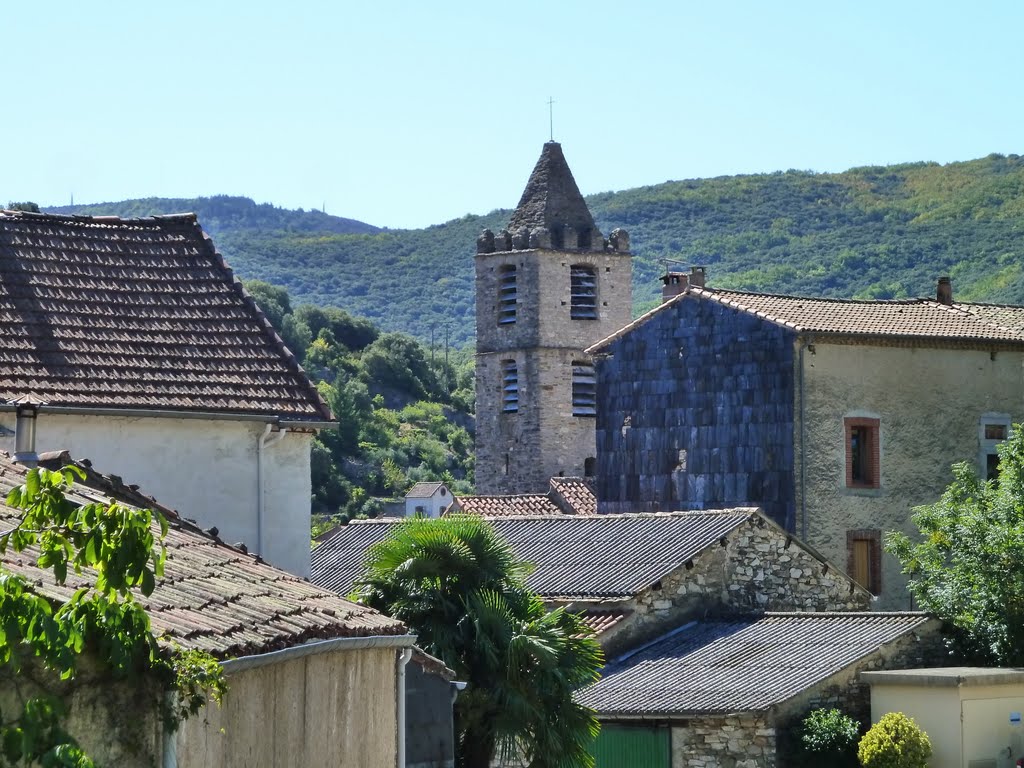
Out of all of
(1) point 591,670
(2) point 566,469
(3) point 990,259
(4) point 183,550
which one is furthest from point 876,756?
(3) point 990,259

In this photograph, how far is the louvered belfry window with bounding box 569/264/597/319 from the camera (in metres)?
69.9

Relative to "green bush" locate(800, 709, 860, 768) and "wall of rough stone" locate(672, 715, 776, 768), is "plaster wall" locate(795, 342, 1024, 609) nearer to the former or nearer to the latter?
"green bush" locate(800, 709, 860, 768)

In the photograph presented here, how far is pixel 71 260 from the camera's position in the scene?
21.5m

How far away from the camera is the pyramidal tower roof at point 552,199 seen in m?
70.3

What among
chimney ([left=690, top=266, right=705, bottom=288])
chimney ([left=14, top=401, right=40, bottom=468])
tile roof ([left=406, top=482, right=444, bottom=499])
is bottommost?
tile roof ([left=406, top=482, right=444, bottom=499])

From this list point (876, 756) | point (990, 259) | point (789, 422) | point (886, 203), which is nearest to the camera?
point (876, 756)

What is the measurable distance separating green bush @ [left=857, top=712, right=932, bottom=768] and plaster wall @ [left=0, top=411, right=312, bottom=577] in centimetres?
812

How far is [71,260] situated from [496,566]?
577 cm

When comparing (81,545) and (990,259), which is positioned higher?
(990,259)

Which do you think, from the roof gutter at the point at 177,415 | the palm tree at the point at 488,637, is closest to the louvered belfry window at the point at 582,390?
the palm tree at the point at 488,637

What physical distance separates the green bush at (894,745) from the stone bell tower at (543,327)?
4247 centimetres

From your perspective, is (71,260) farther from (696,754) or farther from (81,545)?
(81,545)

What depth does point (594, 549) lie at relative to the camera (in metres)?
31.3

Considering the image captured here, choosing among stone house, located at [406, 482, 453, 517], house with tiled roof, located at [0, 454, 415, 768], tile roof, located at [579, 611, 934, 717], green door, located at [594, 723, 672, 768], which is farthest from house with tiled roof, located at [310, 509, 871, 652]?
stone house, located at [406, 482, 453, 517]
